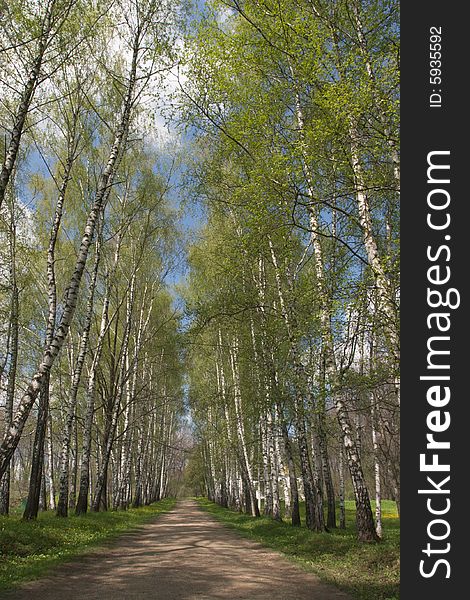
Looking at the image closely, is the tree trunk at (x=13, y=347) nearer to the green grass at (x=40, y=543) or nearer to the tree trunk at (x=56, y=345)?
the green grass at (x=40, y=543)

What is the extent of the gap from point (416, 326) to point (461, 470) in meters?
1.02

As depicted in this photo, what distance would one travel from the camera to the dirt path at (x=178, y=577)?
6367mm

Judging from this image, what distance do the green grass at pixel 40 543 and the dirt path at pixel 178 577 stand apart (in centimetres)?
33

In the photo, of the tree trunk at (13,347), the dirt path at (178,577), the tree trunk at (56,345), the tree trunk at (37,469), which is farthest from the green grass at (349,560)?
the tree trunk at (13,347)

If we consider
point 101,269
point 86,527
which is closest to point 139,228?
point 101,269

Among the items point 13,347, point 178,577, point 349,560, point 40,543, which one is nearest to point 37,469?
point 40,543

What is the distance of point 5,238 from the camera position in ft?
56.1

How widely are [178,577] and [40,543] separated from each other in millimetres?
3514

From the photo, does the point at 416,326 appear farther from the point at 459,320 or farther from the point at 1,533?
the point at 1,533

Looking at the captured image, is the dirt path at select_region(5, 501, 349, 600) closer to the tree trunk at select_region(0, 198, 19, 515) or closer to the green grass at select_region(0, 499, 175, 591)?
the green grass at select_region(0, 499, 175, 591)

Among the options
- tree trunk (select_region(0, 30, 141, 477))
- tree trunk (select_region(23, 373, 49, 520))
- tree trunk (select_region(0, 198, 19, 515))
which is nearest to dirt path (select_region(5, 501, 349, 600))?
tree trunk (select_region(0, 30, 141, 477))

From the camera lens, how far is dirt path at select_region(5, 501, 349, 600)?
637 cm

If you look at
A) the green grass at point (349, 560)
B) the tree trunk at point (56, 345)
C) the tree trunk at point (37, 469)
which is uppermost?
the tree trunk at point (56, 345)

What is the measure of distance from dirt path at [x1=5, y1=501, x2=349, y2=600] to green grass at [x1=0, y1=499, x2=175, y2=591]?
12.8 inches
